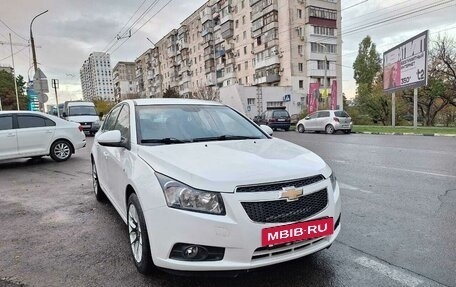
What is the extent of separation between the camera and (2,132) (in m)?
9.54

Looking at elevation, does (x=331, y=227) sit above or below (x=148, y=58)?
below

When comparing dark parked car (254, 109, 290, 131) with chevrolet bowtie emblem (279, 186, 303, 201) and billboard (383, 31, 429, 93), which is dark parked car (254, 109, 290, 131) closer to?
billboard (383, 31, 429, 93)

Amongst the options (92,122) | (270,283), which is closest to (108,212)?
(270,283)

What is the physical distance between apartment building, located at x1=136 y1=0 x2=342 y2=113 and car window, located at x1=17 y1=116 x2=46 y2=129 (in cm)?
3376

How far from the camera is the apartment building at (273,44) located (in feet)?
157

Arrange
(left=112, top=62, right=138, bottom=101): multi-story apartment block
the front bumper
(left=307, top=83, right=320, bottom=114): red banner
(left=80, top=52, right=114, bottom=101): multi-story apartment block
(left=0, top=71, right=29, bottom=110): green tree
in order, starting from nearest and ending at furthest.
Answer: the front bumper, (left=307, top=83, right=320, bottom=114): red banner, (left=0, top=71, right=29, bottom=110): green tree, (left=80, top=52, right=114, bottom=101): multi-story apartment block, (left=112, top=62, right=138, bottom=101): multi-story apartment block

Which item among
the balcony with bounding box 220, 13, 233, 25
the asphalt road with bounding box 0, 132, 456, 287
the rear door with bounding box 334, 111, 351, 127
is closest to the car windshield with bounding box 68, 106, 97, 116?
the rear door with bounding box 334, 111, 351, 127

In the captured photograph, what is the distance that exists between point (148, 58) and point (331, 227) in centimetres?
9911

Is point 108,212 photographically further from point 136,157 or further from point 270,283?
point 270,283

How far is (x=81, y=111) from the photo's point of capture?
22.8 meters

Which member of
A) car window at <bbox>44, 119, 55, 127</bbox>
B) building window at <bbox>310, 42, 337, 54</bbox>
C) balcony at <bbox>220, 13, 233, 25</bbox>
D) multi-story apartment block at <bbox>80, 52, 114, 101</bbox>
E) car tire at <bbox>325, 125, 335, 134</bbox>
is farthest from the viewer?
multi-story apartment block at <bbox>80, 52, 114, 101</bbox>

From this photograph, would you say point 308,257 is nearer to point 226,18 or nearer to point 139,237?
point 139,237

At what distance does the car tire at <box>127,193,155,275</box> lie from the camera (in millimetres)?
2865

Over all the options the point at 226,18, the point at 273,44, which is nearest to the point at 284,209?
the point at 273,44
